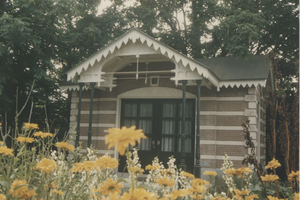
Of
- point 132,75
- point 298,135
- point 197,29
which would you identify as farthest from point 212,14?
point 298,135

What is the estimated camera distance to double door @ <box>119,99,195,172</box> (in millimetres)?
11203

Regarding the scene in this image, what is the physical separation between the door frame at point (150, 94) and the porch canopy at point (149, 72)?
0.81 m

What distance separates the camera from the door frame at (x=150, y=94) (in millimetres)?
11398

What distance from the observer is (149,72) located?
10562 mm

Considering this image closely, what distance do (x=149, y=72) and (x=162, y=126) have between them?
2.18m

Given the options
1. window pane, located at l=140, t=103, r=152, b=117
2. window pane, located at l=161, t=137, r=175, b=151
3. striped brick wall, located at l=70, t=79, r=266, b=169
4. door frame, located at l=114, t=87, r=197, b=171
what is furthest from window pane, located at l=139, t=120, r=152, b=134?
striped brick wall, located at l=70, t=79, r=266, b=169

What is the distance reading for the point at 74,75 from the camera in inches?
398

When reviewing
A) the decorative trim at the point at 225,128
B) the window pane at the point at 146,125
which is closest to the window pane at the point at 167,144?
the window pane at the point at 146,125

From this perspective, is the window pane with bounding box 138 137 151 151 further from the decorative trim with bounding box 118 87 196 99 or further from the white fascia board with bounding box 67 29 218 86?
the white fascia board with bounding box 67 29 218 86

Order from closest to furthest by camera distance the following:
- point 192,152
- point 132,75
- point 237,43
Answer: point 192,152
point 132,75
point 237,43

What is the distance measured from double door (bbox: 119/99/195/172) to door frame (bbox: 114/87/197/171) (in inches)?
6.2

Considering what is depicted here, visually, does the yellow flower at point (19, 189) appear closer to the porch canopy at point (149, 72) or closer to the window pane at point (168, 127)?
the porch canopy at point (149, 72)

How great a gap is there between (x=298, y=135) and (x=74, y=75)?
319 inches

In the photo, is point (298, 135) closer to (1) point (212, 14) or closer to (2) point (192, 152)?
(2) point (192, 152)
